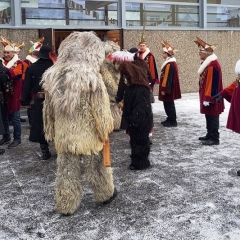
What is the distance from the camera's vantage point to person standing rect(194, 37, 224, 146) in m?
6.07

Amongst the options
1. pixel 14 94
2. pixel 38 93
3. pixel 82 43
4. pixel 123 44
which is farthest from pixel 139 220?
pixel 123 44

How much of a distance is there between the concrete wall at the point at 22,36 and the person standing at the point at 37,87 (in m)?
4.08

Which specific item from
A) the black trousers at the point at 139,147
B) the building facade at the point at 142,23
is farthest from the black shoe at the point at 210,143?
the building facade at the point at 142,23

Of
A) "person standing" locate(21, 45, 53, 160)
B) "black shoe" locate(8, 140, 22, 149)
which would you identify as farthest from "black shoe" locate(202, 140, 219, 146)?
"black shoe" locate(8, 140, 22, 149)

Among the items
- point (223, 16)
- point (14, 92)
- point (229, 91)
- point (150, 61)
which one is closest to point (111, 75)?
point (150, 61)

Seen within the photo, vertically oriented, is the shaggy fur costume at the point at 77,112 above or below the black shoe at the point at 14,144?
above

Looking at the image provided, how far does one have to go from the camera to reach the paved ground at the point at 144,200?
337 centimetres

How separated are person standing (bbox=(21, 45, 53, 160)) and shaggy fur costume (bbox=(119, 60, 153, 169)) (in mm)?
1203

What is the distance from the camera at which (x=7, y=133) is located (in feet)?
22.2

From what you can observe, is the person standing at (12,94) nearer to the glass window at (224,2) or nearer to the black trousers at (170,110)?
the black trousers at (170,110)

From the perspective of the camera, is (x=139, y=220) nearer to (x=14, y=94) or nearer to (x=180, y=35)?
(x=14, y=94)

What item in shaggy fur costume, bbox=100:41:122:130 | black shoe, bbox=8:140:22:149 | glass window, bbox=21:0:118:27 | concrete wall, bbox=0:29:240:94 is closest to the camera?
black shoe, bbox=8:140:22:149

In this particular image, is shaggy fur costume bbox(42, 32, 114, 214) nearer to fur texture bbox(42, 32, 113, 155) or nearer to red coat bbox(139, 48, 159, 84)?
fur texture bbox(42, 32, 113, 155)

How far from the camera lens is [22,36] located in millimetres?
9242
